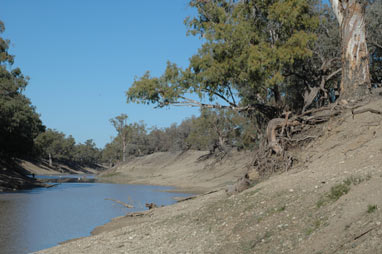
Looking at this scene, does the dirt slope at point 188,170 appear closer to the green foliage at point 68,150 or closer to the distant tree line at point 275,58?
the distant tree line at point 275,58

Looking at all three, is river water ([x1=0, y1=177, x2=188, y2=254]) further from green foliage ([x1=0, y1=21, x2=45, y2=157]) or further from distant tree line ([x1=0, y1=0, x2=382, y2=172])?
green foliage ([x1=0, y1=21, x2=45, y2=157])

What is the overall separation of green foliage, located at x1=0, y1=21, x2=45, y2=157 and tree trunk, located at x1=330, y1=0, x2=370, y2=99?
3362 cm

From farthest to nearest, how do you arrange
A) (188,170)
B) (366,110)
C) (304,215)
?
(188,170), (366,110), (304,215)

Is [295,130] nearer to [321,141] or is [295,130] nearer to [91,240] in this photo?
[321,141]

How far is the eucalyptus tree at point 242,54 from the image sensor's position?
687 inches

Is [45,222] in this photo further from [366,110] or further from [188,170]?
[188,170]

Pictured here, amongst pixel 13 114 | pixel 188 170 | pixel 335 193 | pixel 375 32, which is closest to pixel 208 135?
pixel 188 170

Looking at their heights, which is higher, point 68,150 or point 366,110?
point 68,150

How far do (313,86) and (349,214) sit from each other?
1291 centimetres

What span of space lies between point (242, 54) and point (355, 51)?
424 centimetres

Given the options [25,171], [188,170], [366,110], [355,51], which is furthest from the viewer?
[25,171]

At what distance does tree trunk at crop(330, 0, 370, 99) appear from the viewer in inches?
602

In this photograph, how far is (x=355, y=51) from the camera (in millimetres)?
15383

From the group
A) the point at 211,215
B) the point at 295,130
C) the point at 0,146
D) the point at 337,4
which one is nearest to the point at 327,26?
the point at 337,4
